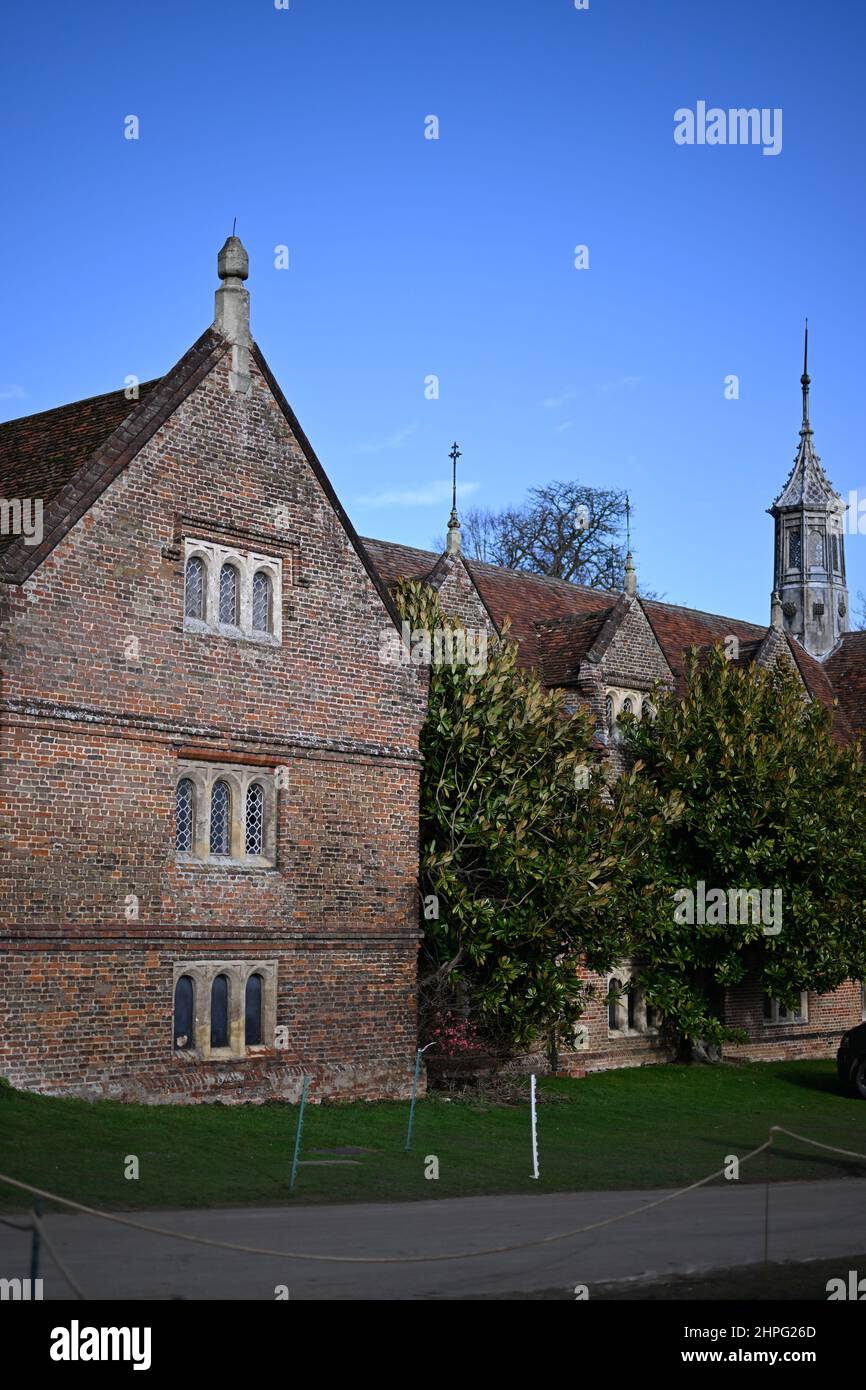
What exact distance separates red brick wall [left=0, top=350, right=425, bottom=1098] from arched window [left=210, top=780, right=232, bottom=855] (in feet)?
1.58

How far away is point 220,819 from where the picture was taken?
21578 mm

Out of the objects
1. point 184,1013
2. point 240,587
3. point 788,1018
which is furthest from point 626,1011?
point 240,587

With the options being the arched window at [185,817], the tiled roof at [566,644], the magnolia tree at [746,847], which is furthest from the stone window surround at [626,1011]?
the arched window at [185,817]

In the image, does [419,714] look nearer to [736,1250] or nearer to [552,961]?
[552,961]

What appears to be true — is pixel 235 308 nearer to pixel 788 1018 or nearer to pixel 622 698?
pixel 622 698

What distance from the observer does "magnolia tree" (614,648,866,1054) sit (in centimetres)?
2930

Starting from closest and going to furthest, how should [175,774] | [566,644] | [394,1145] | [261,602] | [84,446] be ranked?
1. [394,1145]
2. [175,774]
3. [84,446]
4. [261,602]
5. [566,644]

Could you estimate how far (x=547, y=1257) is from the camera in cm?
1234

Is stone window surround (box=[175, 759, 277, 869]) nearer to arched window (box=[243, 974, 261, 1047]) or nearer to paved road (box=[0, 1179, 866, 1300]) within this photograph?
arched window (box=[243, 974, 261, 1047])

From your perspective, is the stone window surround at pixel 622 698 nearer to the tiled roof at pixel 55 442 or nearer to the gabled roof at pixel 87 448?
the gabled roof at pixel 87 448

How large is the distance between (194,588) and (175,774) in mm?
2551

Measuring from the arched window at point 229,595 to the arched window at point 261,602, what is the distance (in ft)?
1.04
